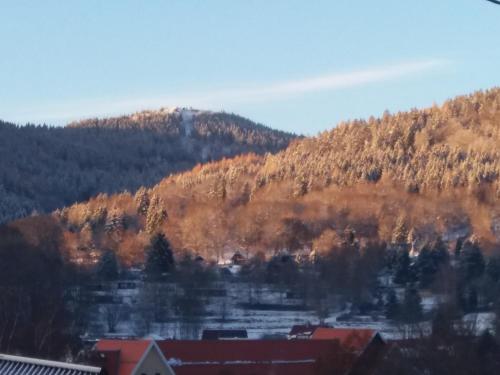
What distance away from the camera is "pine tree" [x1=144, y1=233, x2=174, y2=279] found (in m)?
85.0

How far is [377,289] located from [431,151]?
60772 millimetres

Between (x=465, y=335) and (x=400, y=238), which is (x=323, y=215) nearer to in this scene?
(x=400, y=238)

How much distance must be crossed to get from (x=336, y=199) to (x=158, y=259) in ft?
126

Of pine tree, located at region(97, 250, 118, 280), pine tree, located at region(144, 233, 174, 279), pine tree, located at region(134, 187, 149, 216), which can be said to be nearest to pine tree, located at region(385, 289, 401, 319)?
pine tree, located at region(144, 233, 174, 279)

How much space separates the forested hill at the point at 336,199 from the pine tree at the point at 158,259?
731cm

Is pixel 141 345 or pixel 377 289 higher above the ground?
pixel 141 345

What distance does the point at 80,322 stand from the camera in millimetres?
56906

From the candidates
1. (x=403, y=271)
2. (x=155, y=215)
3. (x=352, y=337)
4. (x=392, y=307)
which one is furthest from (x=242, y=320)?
(x=155, y=215)

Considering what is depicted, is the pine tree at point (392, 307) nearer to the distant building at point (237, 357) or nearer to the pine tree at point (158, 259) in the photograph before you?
the pine tree at point (158, 259)

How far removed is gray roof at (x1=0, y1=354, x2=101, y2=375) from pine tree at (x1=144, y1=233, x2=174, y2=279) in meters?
70.5

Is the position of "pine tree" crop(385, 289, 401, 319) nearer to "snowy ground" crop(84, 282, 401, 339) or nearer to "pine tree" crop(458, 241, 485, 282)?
"snowy ground" crop(84, 282, 401, 339)

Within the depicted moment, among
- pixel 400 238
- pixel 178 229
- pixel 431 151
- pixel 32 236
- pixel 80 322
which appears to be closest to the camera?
pixel 80 322

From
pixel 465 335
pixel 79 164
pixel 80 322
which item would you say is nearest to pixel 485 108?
pixel 79 164

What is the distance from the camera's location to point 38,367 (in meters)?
11.6
